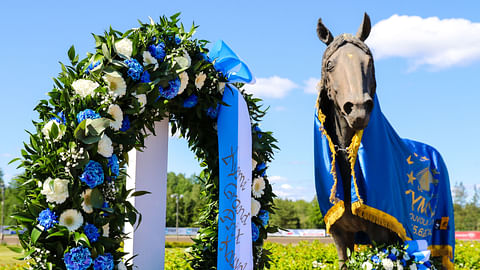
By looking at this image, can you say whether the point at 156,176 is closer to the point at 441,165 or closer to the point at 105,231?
the point at 105,231

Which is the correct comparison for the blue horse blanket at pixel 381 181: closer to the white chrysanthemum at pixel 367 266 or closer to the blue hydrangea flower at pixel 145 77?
the white chrysanthemum at pixel 367 266

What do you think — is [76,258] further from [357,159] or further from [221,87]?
[357,159]

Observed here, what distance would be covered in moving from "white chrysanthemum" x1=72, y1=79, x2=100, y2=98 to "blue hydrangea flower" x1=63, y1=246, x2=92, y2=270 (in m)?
1.04

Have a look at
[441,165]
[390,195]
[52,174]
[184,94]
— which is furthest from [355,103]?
[441,165]

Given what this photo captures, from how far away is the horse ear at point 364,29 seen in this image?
4.60 metres

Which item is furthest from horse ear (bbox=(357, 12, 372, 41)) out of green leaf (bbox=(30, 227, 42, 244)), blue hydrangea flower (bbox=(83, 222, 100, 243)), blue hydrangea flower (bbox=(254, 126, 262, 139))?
green leaf (bbox=(30, 227, 42, 244))

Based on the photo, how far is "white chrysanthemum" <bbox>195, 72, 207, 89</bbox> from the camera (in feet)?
13.5

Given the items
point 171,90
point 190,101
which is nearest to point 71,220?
point 171,90

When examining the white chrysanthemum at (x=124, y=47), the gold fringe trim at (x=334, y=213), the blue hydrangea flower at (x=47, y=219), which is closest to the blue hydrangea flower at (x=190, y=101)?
the white chrysanthemum at (x=124, y=47)

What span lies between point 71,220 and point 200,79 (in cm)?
163

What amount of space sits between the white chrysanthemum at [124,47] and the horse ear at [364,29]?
7.24 feet

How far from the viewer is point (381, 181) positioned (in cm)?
457

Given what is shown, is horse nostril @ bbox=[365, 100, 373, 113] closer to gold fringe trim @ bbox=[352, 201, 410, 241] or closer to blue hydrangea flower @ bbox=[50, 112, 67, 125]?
gold fringe trim @ bbox=[352, 201, 410, 241]

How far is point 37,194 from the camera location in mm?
3205
